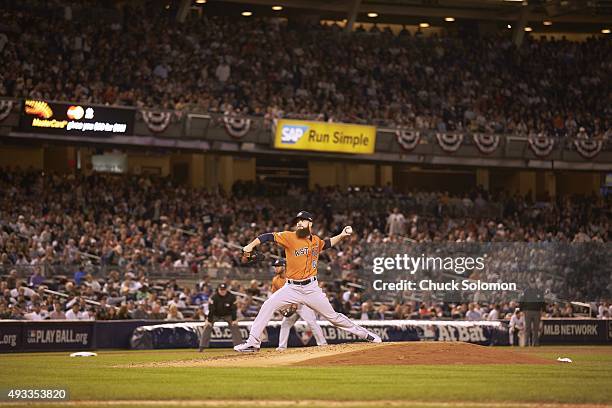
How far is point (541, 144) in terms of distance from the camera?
4581 cm

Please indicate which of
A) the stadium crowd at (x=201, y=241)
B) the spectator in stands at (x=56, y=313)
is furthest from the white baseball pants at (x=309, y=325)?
the spectator in stands at (x=56, y=313)

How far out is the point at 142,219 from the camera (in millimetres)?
36000

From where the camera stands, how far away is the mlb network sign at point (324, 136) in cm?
4038

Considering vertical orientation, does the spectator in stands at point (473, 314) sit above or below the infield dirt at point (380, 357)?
below

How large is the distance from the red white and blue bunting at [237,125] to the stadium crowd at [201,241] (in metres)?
2.39

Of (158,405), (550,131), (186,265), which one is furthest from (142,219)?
(158,405)

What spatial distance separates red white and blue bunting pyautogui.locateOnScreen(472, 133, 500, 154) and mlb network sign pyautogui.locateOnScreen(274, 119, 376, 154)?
499cm

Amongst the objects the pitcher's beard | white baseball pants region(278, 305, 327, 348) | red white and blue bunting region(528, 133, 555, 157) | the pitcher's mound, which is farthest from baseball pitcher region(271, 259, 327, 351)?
red white and blue bunting region(528, 133, 555, 157)

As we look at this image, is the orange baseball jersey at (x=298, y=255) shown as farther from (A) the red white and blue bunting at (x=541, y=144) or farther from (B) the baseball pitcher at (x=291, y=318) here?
(A) the red white and blue bunting at (x=541, y=144)

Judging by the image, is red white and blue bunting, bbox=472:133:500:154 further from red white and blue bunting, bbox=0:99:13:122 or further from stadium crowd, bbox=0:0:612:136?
red white and blue bunting, bbox=0:99:13:122

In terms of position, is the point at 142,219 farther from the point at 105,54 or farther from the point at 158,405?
the point at 158,405

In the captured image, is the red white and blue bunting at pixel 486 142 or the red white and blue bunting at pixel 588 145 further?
the red white and blue bunting at pixel 588 145

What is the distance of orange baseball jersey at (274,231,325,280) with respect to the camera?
17.4 meters

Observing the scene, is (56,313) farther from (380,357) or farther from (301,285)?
(380,357)
